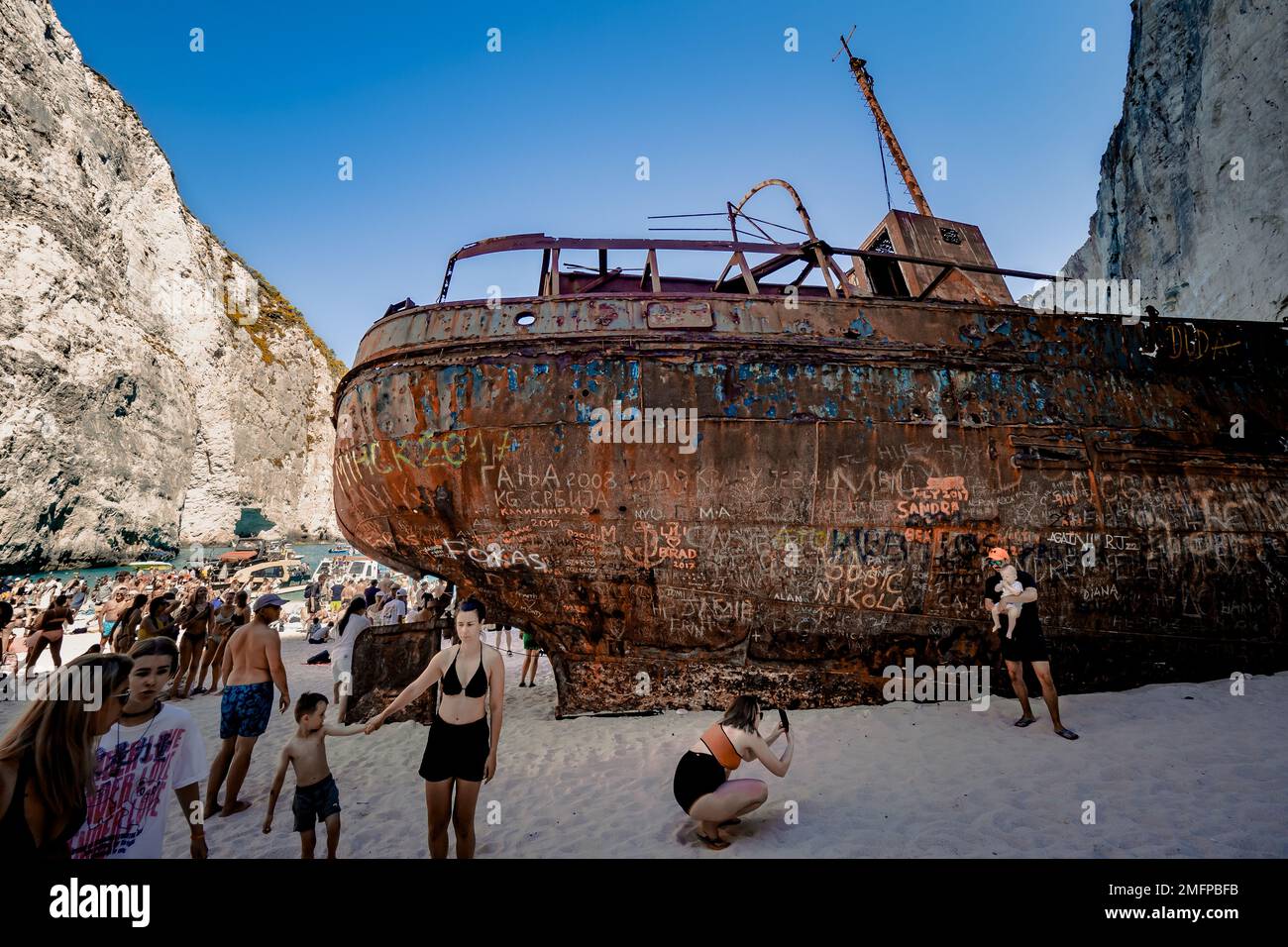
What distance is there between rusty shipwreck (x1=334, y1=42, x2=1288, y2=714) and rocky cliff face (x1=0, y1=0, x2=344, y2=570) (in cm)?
3754

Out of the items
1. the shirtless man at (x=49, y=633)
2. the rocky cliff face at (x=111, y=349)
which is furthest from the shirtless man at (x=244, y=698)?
the rocky cliff face at (x=111, y=349)

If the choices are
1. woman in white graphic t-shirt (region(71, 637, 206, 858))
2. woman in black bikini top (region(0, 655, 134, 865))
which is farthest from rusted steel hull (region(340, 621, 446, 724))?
woman in black bikini top (region(0, 655, 134, 865))

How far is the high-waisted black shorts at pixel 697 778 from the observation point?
3867 mm

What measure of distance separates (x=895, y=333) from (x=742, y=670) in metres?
4.28

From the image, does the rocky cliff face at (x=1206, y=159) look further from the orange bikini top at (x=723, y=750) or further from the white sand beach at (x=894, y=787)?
the orange bikini top at (x=723, y=750)

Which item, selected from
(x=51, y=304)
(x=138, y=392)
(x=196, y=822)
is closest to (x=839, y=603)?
(x=196, y=822)

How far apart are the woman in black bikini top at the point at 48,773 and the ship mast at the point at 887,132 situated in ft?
52.9

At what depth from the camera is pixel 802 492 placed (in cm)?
625

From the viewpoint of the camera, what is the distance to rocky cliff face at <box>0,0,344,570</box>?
30234 millimetres

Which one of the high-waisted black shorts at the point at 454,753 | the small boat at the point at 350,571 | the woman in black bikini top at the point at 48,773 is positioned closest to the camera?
the woman in black bikini top at the point at 48,773

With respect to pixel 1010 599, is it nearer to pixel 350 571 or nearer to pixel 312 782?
pixel 312 782

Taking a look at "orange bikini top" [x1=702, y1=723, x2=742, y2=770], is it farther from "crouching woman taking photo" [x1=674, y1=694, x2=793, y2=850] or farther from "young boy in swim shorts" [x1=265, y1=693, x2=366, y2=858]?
"young boy in swim shorts" [x1=265, y1=693, x2=366, y2=858]

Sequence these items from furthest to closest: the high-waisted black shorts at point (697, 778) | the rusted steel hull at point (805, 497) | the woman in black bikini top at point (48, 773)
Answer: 1. the rusted steel hull at point (805, 497)
2. the high-waisted black shorts at point (697, 778)
3. the woman in black bikini top at point (48, 773)
